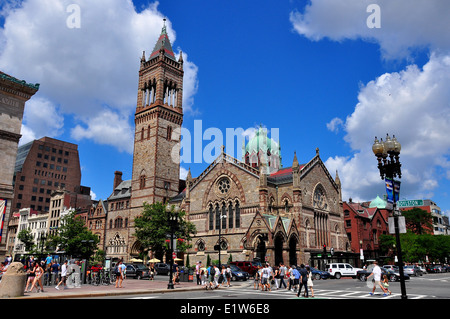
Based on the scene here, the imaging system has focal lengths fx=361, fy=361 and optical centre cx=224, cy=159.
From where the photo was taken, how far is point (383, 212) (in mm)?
86188

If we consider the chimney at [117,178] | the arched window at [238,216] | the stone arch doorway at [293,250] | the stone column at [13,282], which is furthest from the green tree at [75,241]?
the stone column at [13,282]

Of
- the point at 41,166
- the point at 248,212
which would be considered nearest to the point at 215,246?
the point at 248,212

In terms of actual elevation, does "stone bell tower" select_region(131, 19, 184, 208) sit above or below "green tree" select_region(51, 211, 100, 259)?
above

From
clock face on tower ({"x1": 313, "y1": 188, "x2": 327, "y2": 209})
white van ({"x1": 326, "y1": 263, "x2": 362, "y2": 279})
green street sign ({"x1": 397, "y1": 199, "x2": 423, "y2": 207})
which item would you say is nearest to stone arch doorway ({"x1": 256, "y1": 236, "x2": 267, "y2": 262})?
white van ({"x1": 326, "y1": 263, "x2": 362, "y2": 279})

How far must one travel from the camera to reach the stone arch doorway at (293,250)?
48.8 metres

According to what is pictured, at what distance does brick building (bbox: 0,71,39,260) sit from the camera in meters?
32.7

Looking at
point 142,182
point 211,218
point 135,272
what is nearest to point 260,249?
point 211,218

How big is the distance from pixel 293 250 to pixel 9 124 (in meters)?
37.0

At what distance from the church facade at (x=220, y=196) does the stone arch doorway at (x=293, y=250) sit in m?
0.13

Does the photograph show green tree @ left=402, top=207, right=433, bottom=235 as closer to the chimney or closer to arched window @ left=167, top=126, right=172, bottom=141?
arched window @ left=167, top=126, right=172, bottom=141

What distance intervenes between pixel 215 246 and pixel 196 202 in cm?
848

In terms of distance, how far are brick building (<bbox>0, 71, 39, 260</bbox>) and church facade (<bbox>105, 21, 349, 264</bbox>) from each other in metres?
20.7

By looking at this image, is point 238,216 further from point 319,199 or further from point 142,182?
point 142,182
